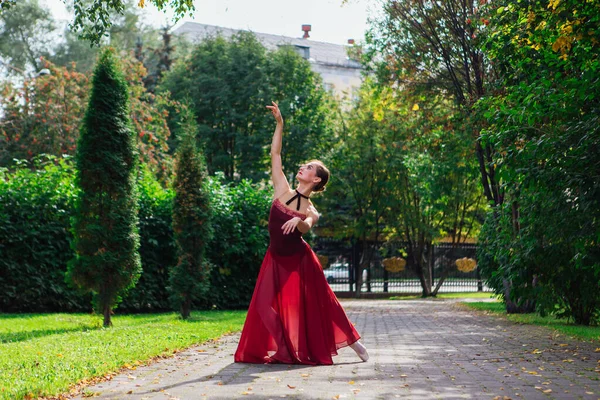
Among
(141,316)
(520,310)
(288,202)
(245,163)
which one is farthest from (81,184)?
(245,163)

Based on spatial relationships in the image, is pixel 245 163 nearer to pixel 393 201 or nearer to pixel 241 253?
pixel 393 201

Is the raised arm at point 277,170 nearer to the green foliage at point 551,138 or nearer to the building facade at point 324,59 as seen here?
the green foliage at point 551,138

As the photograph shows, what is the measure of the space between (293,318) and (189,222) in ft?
27.0

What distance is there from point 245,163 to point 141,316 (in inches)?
947

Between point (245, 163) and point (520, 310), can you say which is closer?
point (520, 310)

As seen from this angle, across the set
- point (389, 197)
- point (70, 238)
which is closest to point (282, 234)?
point (70, 238)

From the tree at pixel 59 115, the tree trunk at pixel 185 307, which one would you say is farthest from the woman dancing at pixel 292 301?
the tree at pixel 59 115

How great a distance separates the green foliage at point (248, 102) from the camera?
1633 inches

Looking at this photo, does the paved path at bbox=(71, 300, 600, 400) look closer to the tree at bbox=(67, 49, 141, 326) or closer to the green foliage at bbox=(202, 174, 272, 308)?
the tree at bbox=(67, 49, 141, 326)

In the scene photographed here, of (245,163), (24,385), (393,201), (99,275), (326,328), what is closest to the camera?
(24,385)

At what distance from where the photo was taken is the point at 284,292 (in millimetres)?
8812

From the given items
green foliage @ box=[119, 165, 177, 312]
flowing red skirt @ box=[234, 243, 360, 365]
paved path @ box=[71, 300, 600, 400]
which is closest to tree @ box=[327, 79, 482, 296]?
green foliage @ box=[119, 165, 177, 312]

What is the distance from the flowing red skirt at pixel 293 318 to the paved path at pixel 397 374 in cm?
22

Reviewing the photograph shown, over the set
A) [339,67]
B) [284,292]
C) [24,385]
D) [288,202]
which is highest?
[339,67]
